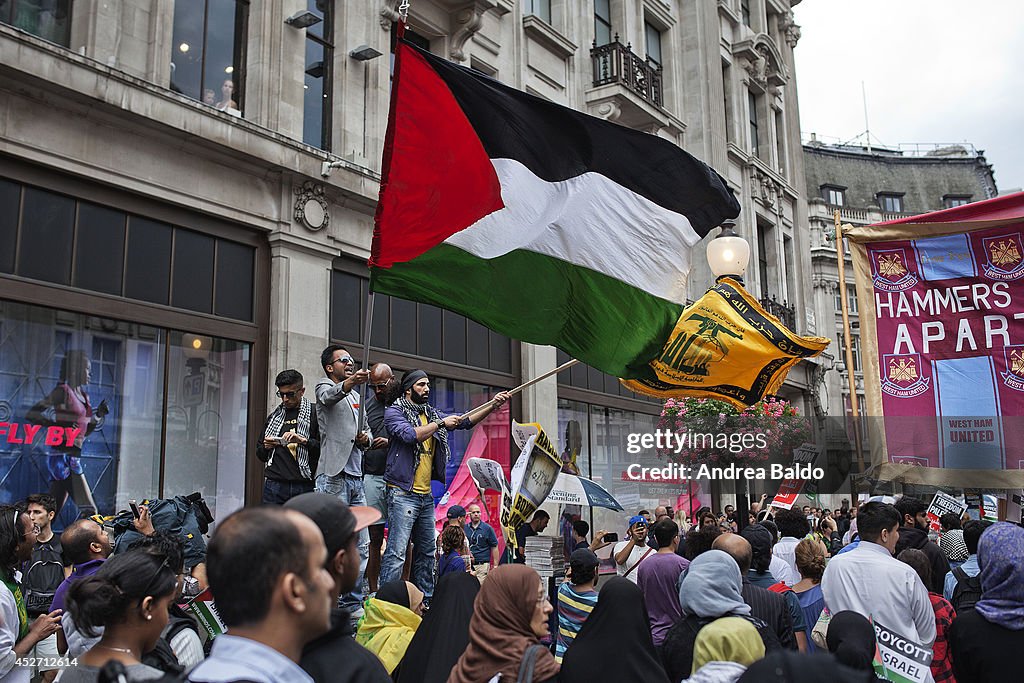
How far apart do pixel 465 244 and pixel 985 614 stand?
13.3ft

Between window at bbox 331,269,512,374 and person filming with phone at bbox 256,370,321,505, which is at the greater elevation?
window at bbox 331,269,512,374

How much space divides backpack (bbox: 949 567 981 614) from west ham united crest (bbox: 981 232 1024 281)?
3285mm

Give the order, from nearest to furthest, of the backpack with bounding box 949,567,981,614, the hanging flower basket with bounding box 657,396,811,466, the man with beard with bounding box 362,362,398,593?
1. the backpack with bounding box 949,567,981,614
2. the man with beard with bounding box 362,362,398,593
3. the hanging flower basket with bounding box 657,396,811,466

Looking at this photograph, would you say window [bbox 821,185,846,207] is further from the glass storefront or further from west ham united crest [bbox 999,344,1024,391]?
the glass storefront

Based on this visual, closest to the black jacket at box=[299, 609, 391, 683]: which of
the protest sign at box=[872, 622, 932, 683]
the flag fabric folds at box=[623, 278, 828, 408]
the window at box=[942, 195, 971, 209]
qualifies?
the protest sign at box=[872, 622, 932, 683]

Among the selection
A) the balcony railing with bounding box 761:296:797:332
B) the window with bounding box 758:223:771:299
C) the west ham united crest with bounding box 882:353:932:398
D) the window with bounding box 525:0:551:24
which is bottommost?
the west ham united crest with bounding box 882:353:932:398

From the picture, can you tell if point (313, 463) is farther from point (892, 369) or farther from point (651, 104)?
point (651, 104)

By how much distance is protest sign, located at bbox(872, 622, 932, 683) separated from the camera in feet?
16.0

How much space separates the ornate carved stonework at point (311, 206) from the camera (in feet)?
41.1

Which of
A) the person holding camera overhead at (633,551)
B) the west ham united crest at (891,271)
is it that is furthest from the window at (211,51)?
the west ham united crest at (891,271)

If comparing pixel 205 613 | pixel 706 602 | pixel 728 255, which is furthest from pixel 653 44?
pixel 706 602

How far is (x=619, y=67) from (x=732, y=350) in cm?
1228

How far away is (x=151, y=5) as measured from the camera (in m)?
11.1

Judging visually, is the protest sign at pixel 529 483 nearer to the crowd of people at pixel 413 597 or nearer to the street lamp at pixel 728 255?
the crowd of people at pixel 413 597
